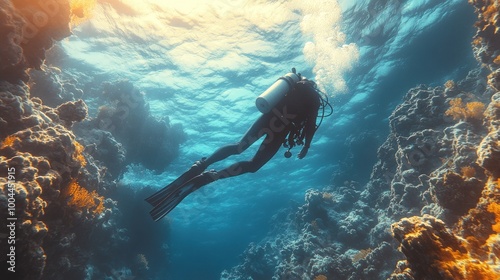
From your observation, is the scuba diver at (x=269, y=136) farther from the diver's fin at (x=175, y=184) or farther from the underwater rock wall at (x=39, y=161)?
the underwater rock wall at (x=39, y=161)

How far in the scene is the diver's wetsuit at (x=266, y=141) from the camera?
6.12m

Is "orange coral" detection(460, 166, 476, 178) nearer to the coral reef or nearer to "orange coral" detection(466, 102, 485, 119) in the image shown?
"orange coral" detection(466, 102, 485, 119)

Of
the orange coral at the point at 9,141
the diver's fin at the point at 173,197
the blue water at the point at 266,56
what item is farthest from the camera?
the blue water at the point at 266,56

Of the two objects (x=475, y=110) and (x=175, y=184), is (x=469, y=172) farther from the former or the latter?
(x=175, y=184)

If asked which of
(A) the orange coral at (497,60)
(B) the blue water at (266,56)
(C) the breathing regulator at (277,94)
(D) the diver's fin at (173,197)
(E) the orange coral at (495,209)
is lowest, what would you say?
(E) the orange coral at (495,209)

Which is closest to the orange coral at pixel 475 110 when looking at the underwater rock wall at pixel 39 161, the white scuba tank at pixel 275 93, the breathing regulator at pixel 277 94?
the breathing regulator at pixel 277 94

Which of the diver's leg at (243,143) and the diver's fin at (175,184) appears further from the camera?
the diver's leg at (243,143)

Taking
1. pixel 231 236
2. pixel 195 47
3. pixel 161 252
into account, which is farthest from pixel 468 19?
pixel 231 236

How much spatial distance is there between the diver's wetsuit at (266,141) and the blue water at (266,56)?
365 inches

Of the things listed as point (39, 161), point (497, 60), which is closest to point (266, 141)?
point (39, 161)

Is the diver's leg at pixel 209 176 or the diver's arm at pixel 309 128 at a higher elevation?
the diver's arm at pixel 309 128

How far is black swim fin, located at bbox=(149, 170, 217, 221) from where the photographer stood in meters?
6.05

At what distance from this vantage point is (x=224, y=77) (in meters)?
17.5

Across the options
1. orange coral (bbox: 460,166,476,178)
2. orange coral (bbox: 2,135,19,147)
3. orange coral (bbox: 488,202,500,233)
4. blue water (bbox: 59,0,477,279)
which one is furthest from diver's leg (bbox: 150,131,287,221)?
blue water (bbox: 59,0,477,279)
